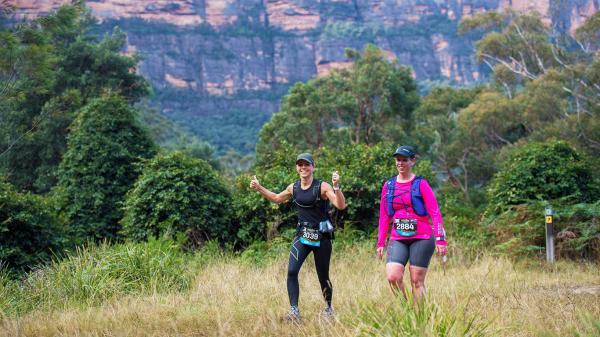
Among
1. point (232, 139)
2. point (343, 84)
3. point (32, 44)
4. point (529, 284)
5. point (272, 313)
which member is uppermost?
point (32, 44)

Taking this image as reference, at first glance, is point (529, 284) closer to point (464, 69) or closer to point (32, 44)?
point (32, 44)

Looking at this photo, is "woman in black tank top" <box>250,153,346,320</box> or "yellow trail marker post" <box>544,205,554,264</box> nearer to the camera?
"woman in black tank top" <box>250,153,346,320</box>

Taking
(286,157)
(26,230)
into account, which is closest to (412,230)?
(26,230)

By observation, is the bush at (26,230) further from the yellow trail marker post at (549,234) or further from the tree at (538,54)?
the tree at (538,54)

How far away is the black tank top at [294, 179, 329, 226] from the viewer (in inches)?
231

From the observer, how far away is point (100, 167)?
1497 cm

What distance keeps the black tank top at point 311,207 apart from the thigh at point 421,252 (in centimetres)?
87

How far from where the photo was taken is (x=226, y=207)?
1241cm

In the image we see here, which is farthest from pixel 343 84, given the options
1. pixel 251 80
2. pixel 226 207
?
pixel 251 80

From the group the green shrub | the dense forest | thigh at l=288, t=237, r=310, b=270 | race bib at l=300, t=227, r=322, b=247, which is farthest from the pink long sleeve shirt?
the dense forest

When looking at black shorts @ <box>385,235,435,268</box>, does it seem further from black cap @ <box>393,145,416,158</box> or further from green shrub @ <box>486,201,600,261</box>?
green shrub @ <box>486,201,600,261</box>

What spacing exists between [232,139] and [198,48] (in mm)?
40408

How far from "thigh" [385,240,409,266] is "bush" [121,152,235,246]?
258 inches

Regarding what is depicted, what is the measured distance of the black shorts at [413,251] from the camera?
211 inches
